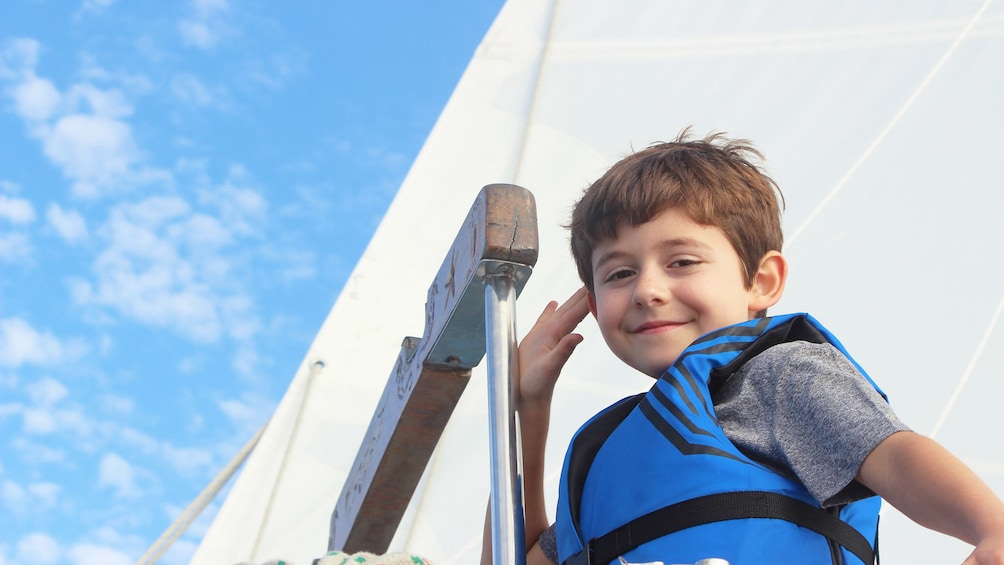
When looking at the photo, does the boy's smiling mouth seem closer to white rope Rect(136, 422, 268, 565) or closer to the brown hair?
the brown hair

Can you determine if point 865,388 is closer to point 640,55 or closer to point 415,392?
point 415,392

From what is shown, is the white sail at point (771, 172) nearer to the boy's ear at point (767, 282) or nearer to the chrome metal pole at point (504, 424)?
the boy's ear at point (767, 282)

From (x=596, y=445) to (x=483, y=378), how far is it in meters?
1.41

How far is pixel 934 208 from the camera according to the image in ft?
6.59

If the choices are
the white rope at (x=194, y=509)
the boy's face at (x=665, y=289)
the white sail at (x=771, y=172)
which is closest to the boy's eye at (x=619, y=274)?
the boy's face at (x=665, y=289)

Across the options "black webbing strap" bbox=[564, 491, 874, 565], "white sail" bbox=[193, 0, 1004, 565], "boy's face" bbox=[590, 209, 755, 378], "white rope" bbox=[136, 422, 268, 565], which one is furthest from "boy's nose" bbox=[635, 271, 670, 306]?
"white rope" bbox=[136, 422, 268, 565]

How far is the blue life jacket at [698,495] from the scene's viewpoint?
777 millimetres

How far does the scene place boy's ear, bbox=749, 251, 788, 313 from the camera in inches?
40.9

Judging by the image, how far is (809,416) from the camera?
0.79 m

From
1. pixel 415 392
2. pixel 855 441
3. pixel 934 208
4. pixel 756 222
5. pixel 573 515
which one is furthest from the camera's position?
pixel 934 208

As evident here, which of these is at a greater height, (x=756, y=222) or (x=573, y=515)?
(x=756, y=222)

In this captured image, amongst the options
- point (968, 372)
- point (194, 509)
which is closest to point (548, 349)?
point (968, 372)

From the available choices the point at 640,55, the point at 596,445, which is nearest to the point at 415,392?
the point at 596,445

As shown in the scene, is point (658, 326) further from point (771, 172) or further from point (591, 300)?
point (771, 172)
